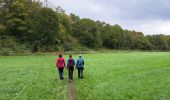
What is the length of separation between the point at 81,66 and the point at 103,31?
141384 millimetres

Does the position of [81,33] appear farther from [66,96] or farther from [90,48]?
[66,96]

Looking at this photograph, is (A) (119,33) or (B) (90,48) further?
(A) (119,33)

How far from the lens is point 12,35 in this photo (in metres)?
118

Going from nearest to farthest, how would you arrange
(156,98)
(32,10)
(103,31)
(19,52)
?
(156,98) → (19,52) → (32,10) → (103,31)

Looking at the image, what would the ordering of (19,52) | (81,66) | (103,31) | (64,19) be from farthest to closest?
(103,31)
(64,19)
(19,52)
(81,66)

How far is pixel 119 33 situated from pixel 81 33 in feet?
96.7

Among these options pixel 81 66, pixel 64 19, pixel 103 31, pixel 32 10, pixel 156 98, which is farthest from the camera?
pixel 103 31

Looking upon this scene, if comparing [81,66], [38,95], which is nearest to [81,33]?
[81,66]

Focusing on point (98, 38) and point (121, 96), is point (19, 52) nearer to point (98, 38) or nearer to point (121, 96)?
point (98, 38)

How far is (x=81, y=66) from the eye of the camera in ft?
102

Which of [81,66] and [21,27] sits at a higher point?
[21,27]

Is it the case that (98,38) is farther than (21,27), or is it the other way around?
(98,38)

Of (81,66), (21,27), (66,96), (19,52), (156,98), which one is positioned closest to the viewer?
(156,98)

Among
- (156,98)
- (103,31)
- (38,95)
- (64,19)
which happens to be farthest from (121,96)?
(103,31)
